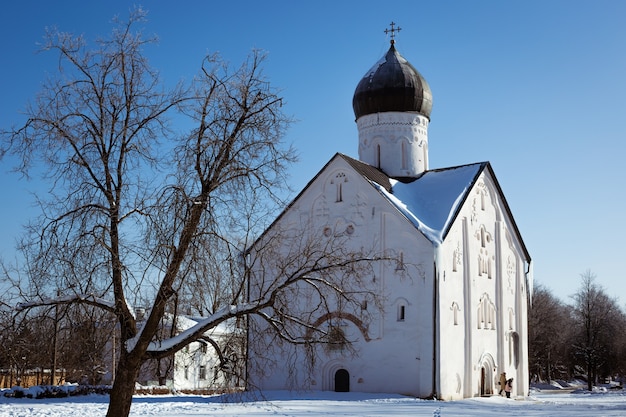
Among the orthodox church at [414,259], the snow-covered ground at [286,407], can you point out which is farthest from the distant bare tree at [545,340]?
the snow-covered ground at [286,407]

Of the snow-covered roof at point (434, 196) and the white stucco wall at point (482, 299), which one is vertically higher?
the snow-covered roof at point (434, 196)

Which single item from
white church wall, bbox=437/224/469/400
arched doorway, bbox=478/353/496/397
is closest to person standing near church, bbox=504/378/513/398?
arched doorway, bbox=478/353/496/397

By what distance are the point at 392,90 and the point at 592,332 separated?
3145cm

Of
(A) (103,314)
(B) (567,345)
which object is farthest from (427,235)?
(B) (567,345)

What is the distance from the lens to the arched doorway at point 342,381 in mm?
24087

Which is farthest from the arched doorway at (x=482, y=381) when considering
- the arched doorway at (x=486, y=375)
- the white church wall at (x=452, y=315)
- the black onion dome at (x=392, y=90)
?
the black onion dome at (x=392, y=90)

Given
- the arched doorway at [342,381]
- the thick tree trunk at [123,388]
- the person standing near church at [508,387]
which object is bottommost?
the person standing near church at [508,387]

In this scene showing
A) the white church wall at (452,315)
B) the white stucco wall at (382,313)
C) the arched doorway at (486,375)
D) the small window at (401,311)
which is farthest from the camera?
the arched doorway at (486,375)

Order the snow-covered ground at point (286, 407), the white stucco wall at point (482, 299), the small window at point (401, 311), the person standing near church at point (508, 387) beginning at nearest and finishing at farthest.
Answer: the snow-covered ground at point (286, 407), the small window at point (401, 311), the white stucco wall at point (482, 299), the person standing near church at point (508, 387)

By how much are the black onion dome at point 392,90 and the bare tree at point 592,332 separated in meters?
22.2

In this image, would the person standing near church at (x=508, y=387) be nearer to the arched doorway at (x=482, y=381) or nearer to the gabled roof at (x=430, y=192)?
the arched doorway at (x=482, y=381)

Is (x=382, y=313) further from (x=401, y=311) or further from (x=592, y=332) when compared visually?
(x=592, y=332)

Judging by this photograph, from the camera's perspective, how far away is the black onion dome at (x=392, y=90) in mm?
28891

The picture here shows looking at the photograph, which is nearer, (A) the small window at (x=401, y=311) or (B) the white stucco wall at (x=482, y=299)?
(A) the small window at (x=401, y=311)
